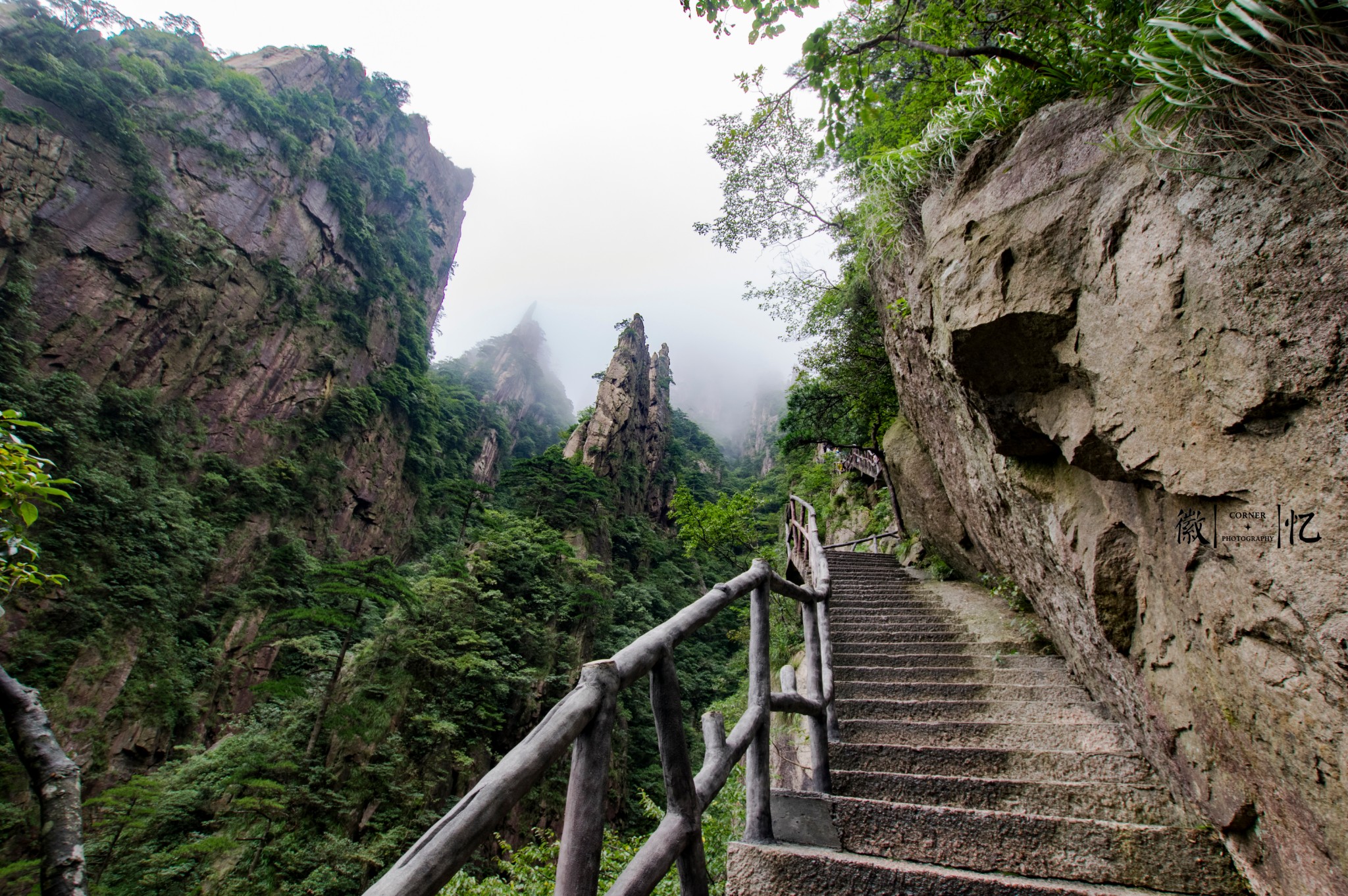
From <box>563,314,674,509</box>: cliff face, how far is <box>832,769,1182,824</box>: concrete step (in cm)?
2128

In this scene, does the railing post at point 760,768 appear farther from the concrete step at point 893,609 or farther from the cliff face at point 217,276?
the cliff face at point 217,276

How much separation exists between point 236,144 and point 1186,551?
95.8 ft

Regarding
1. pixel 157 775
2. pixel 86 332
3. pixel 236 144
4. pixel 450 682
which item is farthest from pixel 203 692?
pixel 236 144

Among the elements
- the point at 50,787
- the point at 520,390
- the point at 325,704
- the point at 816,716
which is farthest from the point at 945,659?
the point at 520,390

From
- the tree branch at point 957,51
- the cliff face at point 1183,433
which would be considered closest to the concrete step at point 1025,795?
the cliff face at point 1183,433

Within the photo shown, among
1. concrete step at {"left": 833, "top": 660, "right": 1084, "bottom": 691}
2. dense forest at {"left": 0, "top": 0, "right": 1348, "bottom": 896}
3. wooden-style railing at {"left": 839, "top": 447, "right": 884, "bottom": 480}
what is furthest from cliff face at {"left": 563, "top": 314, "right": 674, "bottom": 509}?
concrete step at {"left": 833, "top": 660, "right": 1084, "bottom": 691}

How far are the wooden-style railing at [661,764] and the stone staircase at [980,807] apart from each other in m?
0.24

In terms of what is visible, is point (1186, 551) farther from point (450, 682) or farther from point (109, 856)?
point (450, 682)

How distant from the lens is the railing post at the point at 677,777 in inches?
50.2

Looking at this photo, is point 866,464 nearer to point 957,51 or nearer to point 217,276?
point 957,51

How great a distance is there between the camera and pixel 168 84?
1808 centimetres

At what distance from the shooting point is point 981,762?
8.01ft

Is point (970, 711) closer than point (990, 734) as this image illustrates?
No

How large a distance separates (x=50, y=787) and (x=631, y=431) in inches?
1008
